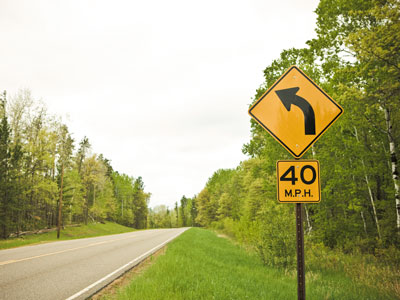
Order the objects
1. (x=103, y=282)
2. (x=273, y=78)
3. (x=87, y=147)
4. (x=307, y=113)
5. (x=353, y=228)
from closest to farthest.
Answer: (x=307, y=113) → (x=103, y=282) → (x=353, y=228) → (x=273, y=78) → (x=87, y=147)

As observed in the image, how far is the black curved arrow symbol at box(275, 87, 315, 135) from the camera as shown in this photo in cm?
343

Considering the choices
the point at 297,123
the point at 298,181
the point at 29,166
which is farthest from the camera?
the point at 29,166

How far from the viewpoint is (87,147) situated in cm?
4812

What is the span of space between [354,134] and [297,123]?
12.8 m

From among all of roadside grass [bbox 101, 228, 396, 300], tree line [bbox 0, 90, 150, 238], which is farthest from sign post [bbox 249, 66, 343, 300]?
tree line [bbox 0, 90, 150, 238]

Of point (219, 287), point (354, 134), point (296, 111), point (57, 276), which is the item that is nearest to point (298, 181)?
point (296, 111)

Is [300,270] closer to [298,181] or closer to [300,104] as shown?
[298,181]

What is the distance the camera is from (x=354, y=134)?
46.3ft

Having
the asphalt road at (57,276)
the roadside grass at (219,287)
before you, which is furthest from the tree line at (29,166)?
the roadside grass at (219,287)

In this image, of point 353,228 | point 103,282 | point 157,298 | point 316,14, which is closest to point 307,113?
point 157,298

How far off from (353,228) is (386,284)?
25.4ft

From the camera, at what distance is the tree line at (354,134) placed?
330 inches

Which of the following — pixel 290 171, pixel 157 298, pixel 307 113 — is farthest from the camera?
pixel 157 298

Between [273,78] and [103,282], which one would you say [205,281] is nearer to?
[103,282]
